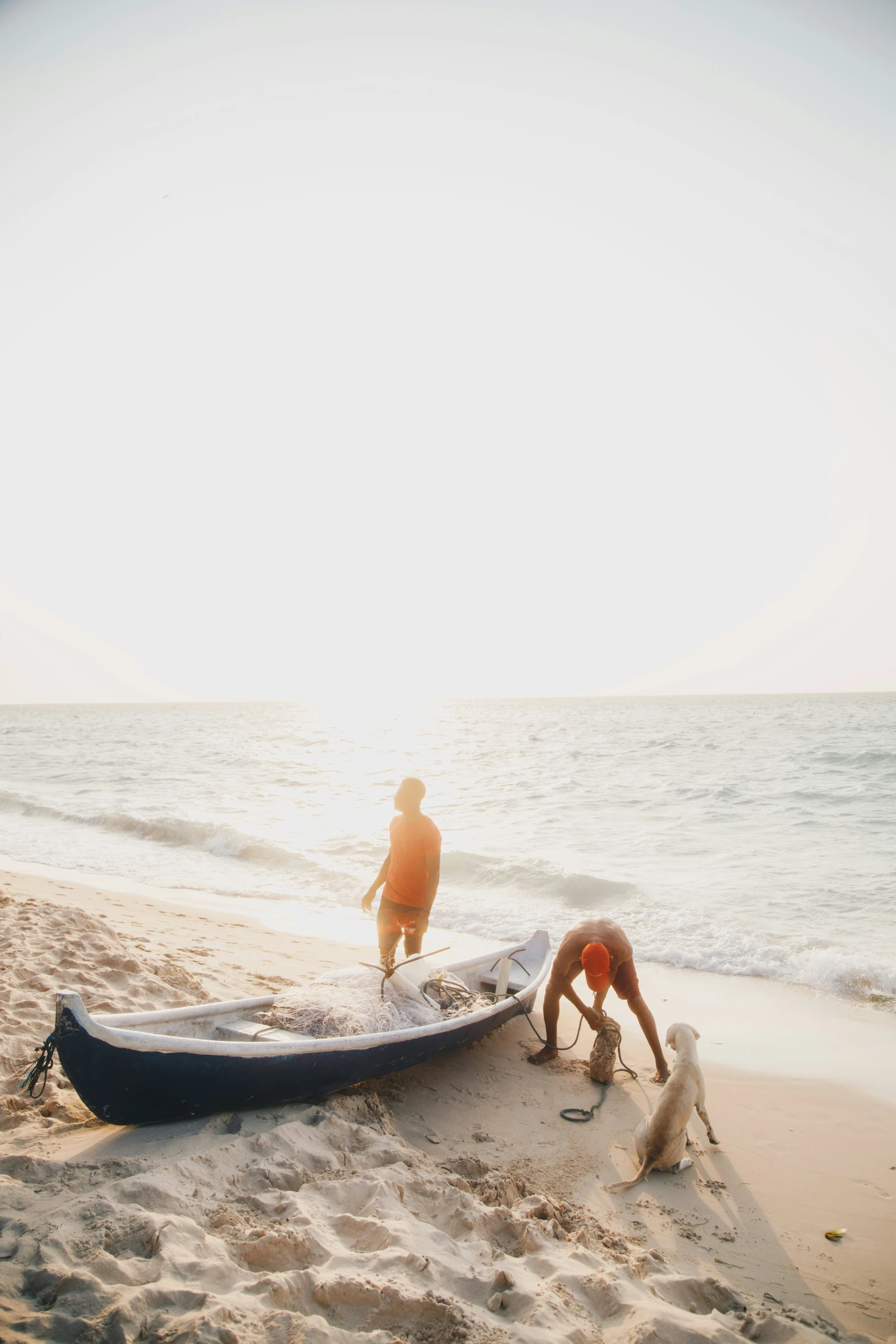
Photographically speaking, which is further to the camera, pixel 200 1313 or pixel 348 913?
pixel 348 913

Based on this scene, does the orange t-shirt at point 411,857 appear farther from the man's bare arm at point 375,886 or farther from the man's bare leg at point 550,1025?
the man's bare leg at point 550,1025

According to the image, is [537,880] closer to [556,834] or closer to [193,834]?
[556,834]

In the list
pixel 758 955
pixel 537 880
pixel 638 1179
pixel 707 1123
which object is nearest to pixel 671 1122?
pixel 638 1179

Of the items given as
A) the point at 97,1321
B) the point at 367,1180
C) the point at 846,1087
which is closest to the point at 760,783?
the point at 846,1087

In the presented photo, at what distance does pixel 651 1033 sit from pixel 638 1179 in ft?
4.54

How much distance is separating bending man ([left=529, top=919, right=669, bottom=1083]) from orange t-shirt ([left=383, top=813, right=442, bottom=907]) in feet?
4.10

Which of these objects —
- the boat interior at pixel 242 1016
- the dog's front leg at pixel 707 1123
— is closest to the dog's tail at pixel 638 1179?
the dog's front leg at pixel 707 1123

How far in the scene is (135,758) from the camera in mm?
31609

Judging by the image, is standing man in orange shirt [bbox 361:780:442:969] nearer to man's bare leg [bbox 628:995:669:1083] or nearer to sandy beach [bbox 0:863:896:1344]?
sandy beach [bbox 0:863:896:1344]

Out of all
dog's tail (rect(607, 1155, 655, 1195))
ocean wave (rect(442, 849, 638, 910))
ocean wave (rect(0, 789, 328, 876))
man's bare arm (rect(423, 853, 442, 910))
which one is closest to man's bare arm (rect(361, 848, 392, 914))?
man's bare arm (rect(423, 853, 442, 910))

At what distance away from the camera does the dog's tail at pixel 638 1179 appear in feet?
14.0

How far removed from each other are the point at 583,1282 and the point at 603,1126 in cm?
196

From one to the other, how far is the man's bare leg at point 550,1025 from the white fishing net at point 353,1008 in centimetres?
59

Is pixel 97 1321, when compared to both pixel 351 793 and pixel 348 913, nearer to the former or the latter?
pixel 348 913
